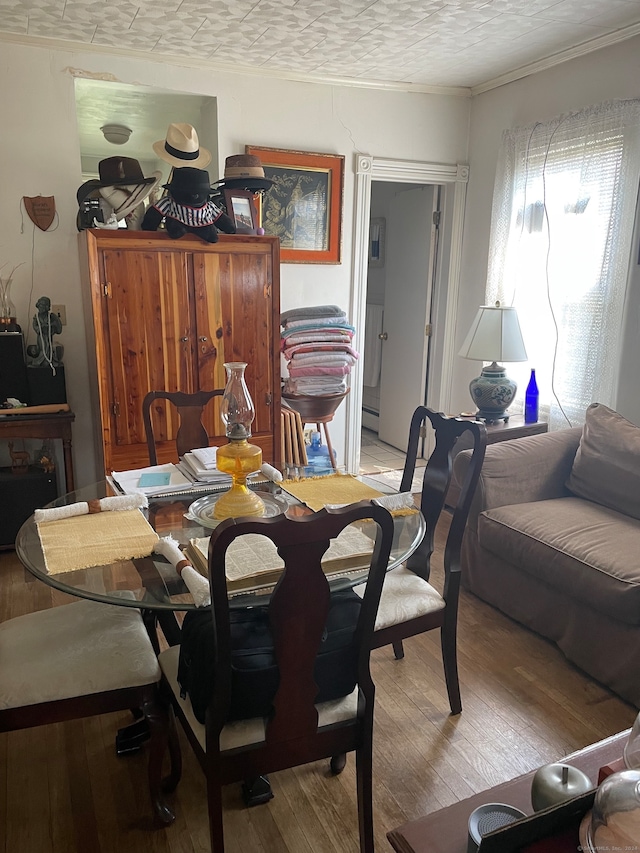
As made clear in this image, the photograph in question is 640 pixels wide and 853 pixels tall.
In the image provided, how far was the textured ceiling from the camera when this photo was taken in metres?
2.86

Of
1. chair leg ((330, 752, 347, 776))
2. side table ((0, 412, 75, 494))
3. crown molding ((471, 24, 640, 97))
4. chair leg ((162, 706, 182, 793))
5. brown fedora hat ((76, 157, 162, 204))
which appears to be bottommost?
chair leg ((330, 752, 347, 776))

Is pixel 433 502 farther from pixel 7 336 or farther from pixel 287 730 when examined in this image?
pixel 7 336

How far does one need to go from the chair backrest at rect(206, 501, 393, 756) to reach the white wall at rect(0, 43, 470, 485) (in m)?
2.72

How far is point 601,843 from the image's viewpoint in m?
0.85

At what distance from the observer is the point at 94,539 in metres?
1.71

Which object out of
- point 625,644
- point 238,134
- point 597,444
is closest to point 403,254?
point 238,134

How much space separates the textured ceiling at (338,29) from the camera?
2861 mm

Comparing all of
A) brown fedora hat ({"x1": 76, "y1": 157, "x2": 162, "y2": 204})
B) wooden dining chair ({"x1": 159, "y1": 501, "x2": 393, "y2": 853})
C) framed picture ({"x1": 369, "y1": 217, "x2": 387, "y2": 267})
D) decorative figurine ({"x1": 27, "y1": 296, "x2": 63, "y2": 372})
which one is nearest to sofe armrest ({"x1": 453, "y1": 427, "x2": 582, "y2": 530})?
wooden dining chair ({"x1": 159, "y1": 501, "x2": 393, "y2": 853})

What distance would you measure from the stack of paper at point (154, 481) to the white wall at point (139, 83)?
167 cm

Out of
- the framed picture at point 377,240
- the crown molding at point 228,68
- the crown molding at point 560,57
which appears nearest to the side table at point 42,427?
the crown molding at point 228,68

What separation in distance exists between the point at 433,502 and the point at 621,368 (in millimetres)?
1804

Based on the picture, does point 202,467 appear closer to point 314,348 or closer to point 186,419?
point 186,419

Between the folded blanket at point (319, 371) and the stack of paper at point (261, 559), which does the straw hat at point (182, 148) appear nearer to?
the folded blanket at point (319, 371)

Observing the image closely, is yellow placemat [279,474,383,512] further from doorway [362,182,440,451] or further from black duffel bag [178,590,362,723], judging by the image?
doorway [362,182,440,451]
